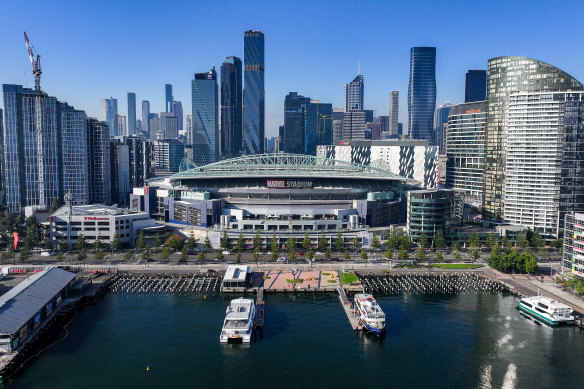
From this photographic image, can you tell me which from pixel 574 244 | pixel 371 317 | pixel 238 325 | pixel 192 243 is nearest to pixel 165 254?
pixel 192 243

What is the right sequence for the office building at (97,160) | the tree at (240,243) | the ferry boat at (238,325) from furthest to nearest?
1. the office building at (97,160)
2. the tree at (240,243)
3. the ferry boat at (238,325)

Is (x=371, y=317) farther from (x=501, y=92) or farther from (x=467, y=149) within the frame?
(x=467, y=149)

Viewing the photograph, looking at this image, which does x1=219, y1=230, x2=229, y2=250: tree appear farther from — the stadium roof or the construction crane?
the construction crane

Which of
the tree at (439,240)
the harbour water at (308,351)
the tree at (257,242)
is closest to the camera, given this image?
the harbour water at (308,351)

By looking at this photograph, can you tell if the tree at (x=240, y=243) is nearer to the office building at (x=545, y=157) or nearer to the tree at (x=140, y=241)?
the tree at (x=140, y=241)

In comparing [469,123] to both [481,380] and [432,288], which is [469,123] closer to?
[432,288]

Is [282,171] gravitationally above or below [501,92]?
below

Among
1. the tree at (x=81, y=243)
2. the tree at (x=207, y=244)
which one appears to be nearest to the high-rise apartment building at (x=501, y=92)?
the tree at (x=207, y=244)
